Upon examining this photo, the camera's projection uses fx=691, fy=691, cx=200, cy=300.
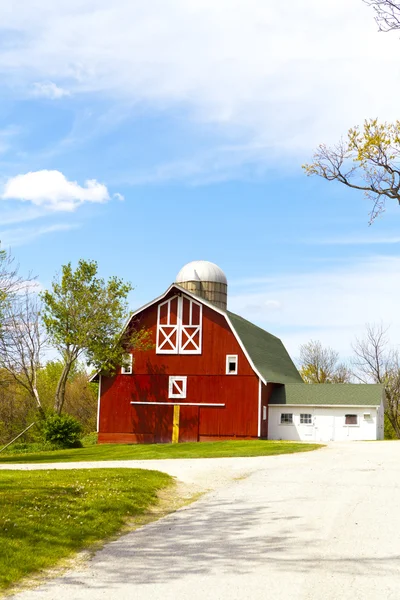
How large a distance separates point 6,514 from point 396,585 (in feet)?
22.1

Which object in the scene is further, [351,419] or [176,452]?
[351,419]

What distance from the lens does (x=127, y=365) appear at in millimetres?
43562

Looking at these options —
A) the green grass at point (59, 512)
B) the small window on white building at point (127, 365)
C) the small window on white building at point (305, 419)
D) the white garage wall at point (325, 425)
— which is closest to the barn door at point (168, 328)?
the small window on white building at point (127, 365)

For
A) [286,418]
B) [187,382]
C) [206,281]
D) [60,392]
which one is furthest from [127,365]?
[286,418]

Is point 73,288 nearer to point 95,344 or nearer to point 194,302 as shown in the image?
point 95,344

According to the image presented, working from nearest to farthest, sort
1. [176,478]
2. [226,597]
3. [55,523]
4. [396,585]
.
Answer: [226,597] < [396,585] < [55,523] < [176,478]

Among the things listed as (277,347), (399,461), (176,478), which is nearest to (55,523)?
(176,478)

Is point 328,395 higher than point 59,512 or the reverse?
higher

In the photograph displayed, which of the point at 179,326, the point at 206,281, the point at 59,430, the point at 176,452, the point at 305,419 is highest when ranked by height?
the point at 206,281

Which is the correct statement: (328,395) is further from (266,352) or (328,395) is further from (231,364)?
(231,364)

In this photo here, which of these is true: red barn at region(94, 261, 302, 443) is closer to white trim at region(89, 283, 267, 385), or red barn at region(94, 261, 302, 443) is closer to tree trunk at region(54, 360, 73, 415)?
white trim at region(89, 283, 267, 385)

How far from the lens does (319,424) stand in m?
42.8

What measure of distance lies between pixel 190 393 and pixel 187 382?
0.70 meters

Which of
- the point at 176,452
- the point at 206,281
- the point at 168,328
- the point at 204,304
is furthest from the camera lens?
the point at 206,281
